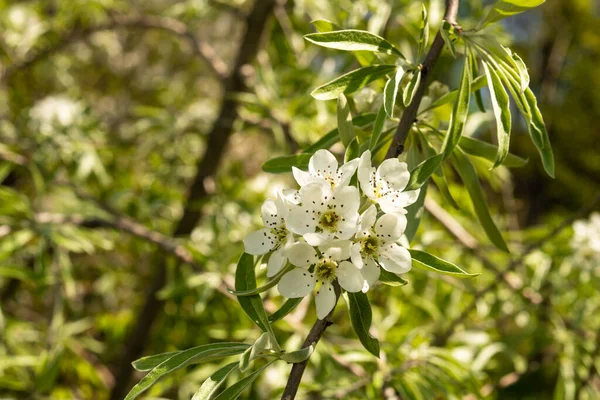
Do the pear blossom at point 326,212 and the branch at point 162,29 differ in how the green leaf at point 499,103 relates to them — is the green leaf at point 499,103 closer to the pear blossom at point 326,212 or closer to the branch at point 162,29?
the pear blossom at point 326,212

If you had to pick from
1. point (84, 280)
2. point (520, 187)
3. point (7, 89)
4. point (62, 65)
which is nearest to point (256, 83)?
point (62, 65)

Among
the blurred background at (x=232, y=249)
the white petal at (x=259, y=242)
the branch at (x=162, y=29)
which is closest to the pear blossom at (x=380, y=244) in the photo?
the white petal at (x=259, y=242)

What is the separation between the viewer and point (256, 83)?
Result: 1624mm

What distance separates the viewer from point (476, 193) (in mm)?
729

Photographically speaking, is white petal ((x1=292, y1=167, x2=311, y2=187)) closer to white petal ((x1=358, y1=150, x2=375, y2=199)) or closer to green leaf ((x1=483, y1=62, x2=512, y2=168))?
white petal ((x1=358, y1=150, x2=375, y2=199))

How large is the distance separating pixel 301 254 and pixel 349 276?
5 centimetres

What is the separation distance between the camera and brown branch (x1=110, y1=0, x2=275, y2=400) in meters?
1.72

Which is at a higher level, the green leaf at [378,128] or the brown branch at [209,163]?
the green leaf at [378,128]

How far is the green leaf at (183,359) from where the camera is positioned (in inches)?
22.2

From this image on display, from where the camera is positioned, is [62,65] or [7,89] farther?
[7,89]

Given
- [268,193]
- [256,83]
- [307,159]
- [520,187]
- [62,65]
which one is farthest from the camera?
[520,187]

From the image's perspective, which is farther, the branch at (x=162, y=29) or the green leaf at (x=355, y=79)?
the branch at (x=162, y=29)

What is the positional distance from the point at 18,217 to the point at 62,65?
111cm

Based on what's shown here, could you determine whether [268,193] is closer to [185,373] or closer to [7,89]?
[185,373]
